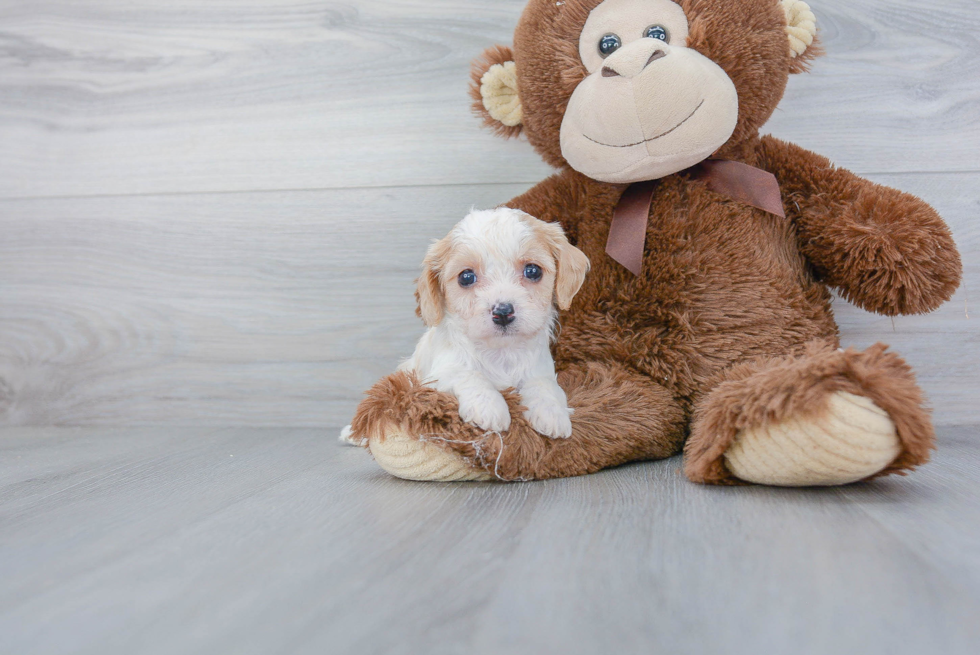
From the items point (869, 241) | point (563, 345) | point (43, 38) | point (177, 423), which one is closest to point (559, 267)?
point (563, 345)

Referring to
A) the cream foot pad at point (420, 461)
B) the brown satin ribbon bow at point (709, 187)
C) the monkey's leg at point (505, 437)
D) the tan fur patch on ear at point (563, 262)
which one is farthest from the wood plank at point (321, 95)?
the cream foot pad at point (420, 461)

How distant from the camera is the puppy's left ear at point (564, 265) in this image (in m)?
1.04

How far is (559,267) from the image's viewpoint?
1.05 meters

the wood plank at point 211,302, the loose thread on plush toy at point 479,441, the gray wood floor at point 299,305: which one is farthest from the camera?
the wood plank at point 211,302

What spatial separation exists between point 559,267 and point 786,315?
373 mm

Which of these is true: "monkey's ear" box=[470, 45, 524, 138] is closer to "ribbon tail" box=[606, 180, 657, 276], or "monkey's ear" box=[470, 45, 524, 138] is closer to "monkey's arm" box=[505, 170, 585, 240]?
"monkey's arm" box=[505, 170, 585, 240]

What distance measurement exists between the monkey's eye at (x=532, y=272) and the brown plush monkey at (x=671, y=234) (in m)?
0.17

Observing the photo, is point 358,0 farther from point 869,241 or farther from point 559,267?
point 869,241

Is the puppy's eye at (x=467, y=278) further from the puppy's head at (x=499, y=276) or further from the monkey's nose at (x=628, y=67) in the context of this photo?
the monkey's nose at (x=628, y=67)

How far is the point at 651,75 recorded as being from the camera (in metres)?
1.03

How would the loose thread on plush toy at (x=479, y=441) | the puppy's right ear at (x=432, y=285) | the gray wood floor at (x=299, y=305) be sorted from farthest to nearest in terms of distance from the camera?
1. the puppy's right ear at (x=432, y=285)
2. the loose thread on plush toy at (x=479, y=441)
3. the gray wood floor at (x=299, y=305)

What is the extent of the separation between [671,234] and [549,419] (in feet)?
1.23

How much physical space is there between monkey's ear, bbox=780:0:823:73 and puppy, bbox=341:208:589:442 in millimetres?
495

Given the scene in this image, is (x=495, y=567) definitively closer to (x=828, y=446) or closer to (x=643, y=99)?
Answer: (x=828, y=446)
